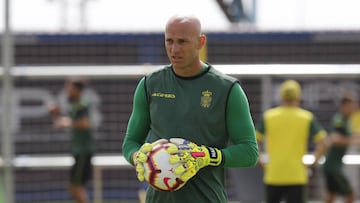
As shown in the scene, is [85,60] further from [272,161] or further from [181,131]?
[181,131]

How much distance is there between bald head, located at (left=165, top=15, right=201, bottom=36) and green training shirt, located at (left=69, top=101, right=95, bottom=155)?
760 centimetres

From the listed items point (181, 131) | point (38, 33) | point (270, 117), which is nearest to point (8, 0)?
point (270, 117)

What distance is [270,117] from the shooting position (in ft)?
33.2

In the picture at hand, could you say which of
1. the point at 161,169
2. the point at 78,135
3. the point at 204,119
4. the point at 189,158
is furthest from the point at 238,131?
the point at 78,135

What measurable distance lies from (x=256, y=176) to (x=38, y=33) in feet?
18.3

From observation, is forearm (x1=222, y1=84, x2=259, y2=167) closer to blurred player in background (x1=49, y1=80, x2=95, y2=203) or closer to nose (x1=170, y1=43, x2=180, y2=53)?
nose (x1=170, y1=43, x2=180, y2=53)

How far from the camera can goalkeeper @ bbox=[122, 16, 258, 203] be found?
4.66 meters

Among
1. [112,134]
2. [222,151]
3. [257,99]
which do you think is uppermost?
[222,151]

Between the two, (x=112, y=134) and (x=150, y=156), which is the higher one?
(x=150, y=156)

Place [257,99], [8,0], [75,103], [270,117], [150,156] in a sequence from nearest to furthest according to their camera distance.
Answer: [150,156] < [8,0] < [270,117] < [257,99] < [75,103]

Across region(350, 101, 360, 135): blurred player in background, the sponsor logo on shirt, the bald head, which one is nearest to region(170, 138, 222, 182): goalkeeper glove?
the sponsor logo on shirt

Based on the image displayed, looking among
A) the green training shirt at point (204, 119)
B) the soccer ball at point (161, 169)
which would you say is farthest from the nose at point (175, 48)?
the soccer ball at point (161, 169)

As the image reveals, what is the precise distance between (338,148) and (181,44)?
7.59 m

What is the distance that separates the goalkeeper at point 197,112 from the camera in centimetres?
466
